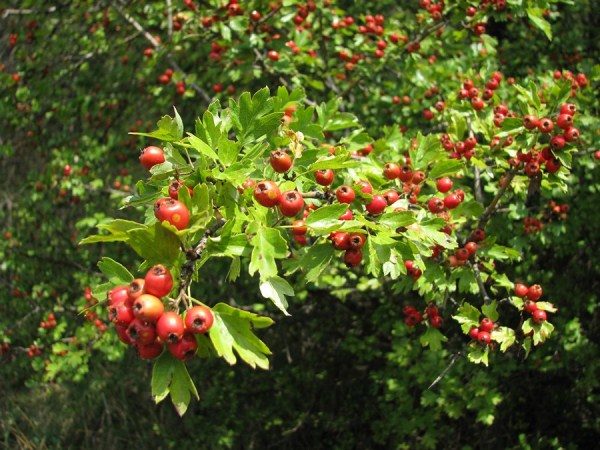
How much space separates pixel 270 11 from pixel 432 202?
7.36ft

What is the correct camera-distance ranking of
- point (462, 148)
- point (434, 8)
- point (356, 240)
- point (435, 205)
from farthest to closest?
1. point (434, 8)
2. point (462, 148)
3. point (435, 205)
4. point (356, 240)

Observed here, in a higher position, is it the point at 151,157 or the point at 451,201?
the point at 151,157

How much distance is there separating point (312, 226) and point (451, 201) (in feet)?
2.69

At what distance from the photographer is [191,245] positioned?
1.48 m

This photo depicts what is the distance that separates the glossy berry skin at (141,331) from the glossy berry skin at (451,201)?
4.18 feet

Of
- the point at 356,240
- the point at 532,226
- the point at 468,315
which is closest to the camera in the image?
the point at 356,240

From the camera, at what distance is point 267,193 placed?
1.50 meters

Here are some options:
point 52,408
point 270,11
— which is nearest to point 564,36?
point 270,11

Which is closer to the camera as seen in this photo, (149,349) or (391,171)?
(149,349)

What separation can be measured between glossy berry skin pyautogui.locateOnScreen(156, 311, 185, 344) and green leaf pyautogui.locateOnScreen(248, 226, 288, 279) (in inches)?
9.7

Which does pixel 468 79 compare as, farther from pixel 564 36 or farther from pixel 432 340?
pixel 564 36

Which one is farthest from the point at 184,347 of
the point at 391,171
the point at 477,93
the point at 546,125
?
the point at 477,93

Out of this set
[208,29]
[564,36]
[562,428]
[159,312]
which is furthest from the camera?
[564,36]

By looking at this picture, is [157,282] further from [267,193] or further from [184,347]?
[267,193]
